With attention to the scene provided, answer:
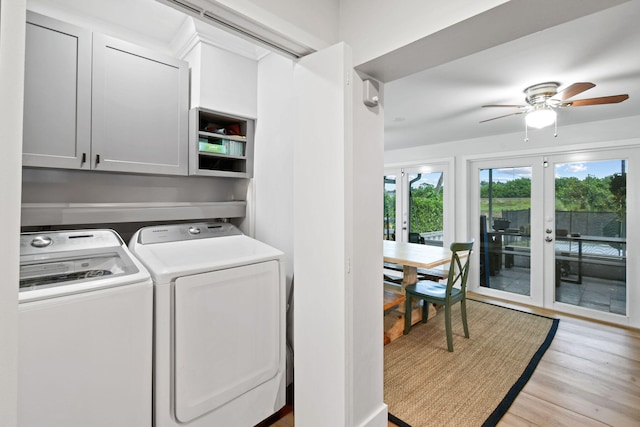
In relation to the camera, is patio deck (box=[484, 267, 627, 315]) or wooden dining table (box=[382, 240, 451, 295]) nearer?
wooden dining table (box=[382, 240, 451, 295])

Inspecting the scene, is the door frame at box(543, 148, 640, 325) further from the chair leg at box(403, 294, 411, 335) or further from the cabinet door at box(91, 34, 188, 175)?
the cabinet door at box(91, 34, 188, 175)

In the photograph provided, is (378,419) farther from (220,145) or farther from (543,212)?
(543,212)

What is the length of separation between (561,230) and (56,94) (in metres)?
5.03

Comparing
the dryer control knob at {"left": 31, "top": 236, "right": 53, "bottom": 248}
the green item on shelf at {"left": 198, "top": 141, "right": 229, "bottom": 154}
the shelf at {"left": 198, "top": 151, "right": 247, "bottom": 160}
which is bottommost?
the dryer control knob at {"left": 31, "top": 236, "right": 53, "bottom": 248}

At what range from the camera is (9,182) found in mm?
642

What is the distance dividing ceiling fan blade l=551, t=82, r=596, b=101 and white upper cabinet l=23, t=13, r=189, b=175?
2621 millimetres

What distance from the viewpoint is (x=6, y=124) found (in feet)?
2.09

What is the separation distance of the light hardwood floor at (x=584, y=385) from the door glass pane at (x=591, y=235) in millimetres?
564

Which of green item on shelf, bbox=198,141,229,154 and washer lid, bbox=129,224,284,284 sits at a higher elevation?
green item on shelf, bbox=198,141,229,154

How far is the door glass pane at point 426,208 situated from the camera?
501 cm

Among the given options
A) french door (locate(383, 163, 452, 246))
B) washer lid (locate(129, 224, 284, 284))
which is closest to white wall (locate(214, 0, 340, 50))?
washer lid (locate(129, 224, 284, 284))

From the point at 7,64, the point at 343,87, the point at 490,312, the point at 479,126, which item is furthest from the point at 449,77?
the point at 490,312

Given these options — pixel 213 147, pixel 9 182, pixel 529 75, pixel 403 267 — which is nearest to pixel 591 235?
pixel 403 267

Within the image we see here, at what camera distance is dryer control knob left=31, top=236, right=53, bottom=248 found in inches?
61.0
